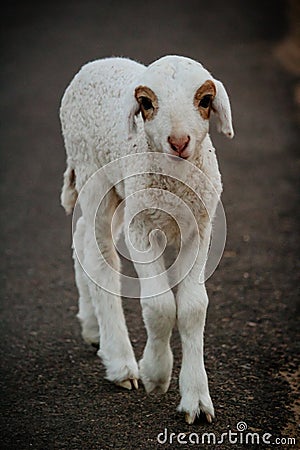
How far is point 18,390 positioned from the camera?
19.1 feet

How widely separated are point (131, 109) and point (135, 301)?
288cm

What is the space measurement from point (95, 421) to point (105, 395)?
40cm

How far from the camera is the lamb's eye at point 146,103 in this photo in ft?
15.9

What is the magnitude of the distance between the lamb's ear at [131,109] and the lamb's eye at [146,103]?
5cm

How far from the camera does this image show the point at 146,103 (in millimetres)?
4879

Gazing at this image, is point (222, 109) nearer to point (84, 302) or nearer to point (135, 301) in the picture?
point (84, 302)

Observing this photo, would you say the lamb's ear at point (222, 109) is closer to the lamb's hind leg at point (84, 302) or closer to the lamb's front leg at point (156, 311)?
the lamb's front leg at point (156, 311)

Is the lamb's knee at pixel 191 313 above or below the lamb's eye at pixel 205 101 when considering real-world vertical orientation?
below

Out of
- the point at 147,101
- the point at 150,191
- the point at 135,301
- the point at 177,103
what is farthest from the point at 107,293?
the point at 135,301

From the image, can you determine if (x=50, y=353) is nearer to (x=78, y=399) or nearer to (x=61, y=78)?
(x=78, y=399)

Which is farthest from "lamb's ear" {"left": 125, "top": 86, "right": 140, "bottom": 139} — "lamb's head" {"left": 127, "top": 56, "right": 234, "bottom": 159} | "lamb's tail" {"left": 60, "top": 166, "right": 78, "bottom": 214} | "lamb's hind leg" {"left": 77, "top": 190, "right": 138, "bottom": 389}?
"lamb's tail" {"left": 60, "top": 166, "right": 78, "bottom": 214}

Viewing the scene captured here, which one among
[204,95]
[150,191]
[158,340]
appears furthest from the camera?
[158,340]

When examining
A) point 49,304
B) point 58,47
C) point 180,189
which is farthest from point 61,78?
point 180,189

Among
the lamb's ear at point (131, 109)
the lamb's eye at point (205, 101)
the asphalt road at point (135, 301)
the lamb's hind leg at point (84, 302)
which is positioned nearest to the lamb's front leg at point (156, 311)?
the asphalt road at point (135, 301)
